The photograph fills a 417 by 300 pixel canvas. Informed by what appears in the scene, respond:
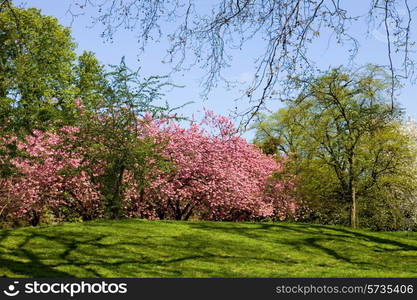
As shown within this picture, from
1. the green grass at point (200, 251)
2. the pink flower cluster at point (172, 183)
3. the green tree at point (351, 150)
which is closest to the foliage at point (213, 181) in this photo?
the pink flower cluster at point (172, 183)

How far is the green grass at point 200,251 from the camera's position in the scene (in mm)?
11961

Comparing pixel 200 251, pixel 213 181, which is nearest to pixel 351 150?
pixel 213 181

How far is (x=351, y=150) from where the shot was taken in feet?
71.6

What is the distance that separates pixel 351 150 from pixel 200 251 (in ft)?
33.2

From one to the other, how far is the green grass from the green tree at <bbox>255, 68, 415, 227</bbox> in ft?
13.7

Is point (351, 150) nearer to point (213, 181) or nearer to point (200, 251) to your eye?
point (213, 181)

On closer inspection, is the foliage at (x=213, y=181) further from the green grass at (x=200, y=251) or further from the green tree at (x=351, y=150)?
the green grass at (x=200, y=251)

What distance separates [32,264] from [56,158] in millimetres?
10002

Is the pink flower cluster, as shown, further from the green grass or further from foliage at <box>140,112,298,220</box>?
the green grass

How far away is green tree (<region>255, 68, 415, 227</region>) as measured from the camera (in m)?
22.0

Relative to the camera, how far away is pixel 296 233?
59.1 ft

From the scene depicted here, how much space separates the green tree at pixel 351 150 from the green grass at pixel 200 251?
4177mm

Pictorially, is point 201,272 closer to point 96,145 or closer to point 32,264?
point 32,264

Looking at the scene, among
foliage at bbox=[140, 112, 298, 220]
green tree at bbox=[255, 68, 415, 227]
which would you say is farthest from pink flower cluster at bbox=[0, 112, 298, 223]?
green tree at bbox=[255, 68, 415, 227]
